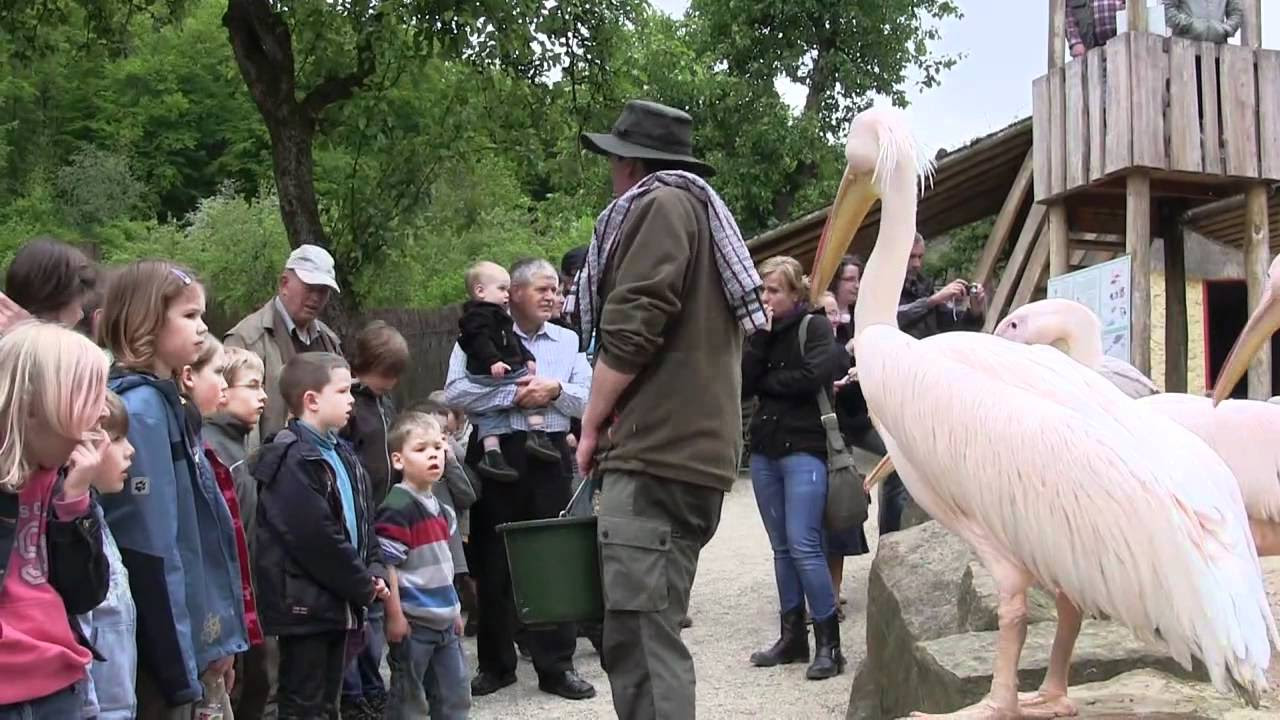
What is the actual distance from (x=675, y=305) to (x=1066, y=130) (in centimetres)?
680

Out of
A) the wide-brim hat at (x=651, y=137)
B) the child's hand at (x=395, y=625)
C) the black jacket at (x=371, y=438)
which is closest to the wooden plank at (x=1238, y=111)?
the wide-brim hat at (x=651, y=137)

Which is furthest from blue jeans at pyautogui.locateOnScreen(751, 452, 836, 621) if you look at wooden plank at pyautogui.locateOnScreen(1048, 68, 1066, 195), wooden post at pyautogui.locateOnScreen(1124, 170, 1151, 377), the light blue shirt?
wooden plank at pyautogui.locateOnScreen(1048, 68, 1066, 195)

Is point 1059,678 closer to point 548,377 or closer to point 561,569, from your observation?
point 561,569

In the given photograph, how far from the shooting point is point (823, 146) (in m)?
19.7

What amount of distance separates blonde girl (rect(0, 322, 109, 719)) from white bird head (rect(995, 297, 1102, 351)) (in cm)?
324

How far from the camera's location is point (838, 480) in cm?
639

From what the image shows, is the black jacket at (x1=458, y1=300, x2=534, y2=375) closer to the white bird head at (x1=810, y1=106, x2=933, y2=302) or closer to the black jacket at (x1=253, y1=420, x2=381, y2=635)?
the black jacket at (x1=253, y1=420, x2=381, y2=635)

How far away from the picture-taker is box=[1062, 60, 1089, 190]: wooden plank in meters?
9.16

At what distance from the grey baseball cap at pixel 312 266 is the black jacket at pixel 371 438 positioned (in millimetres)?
480

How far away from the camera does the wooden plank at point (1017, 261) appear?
1107 cm

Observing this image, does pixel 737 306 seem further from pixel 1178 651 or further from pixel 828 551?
pixel 828 551

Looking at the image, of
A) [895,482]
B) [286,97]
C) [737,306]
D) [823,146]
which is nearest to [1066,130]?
[895,482]

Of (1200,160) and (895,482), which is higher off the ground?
(1200,160)

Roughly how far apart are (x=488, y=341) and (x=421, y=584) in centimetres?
148
